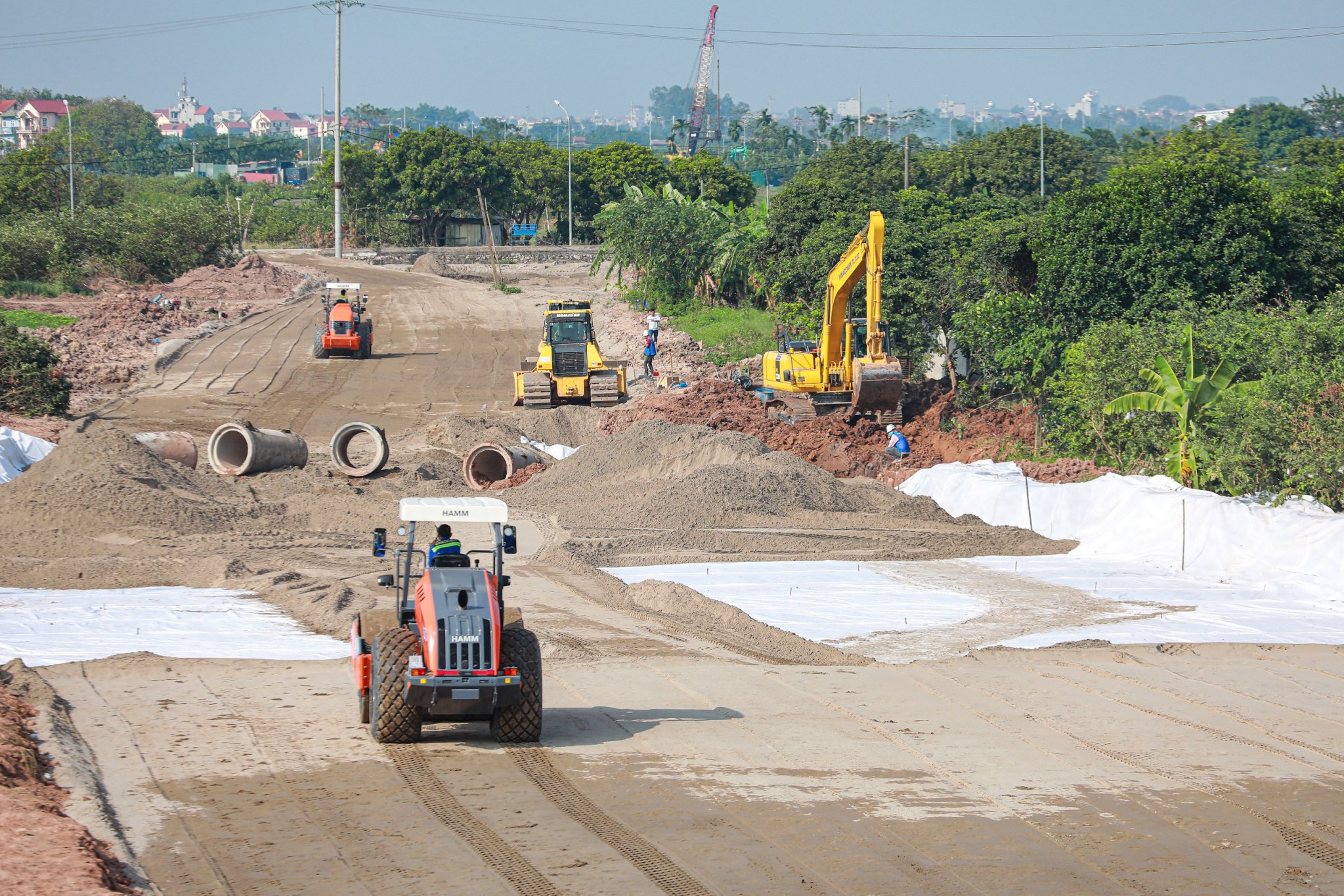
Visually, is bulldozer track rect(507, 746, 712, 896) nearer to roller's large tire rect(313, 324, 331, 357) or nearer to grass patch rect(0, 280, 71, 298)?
roller's large tire rect(313, 324, 331, 357)

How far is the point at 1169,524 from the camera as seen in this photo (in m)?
18.3

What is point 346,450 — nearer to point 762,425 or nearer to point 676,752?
point 762,425

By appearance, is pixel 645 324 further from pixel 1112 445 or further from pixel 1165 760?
pixel 1165 760

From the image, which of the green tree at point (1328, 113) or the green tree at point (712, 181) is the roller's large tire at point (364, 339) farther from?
the green tree at point (1328, 113)

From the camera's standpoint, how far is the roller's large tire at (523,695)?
30.9 ft

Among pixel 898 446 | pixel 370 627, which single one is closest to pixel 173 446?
pixel 898 446

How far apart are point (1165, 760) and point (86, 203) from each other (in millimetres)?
→ 79583

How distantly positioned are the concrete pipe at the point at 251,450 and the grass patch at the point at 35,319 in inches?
839

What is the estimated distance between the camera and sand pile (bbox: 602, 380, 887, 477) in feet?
89.1

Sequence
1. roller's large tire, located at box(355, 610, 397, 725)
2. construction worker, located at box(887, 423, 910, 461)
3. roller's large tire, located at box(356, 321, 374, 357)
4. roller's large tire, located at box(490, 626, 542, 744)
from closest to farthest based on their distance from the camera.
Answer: roller's large tire, located at box(490, 626, 542, 744), roller's large tire, located at box(355, 610, 397, 725), construction worker, located at box(887, 423, 910, 461), roller's large tire, located at box(356, 321, 374, 357)

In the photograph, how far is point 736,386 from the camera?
33594 mm

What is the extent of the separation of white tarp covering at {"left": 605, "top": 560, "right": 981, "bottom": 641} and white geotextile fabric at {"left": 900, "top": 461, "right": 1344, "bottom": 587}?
3.60 m

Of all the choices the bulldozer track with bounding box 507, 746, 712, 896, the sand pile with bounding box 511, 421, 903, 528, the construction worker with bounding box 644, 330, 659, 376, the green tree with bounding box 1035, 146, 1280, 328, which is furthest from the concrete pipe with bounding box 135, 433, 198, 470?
the green tree with bounding box 1035, 146, 1280, 328

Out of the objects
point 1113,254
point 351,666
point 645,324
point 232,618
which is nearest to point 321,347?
point 645,324
